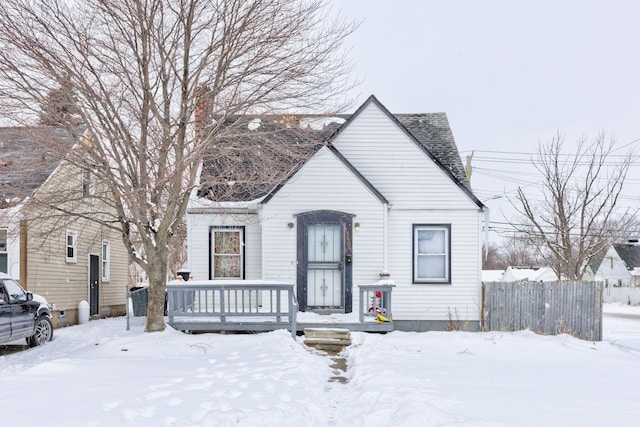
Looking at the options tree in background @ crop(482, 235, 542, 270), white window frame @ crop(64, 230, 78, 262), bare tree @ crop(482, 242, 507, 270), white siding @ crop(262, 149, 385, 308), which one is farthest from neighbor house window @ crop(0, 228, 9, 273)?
bare tree @ crop(482, 242, 507, 270)

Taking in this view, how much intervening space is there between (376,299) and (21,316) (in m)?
7.66

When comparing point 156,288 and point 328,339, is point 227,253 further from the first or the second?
point 328,339

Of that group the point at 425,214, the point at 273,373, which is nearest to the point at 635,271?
the point at 425,214

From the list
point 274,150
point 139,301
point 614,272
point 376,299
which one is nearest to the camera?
point 274,150

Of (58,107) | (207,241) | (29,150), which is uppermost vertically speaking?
(58,107)

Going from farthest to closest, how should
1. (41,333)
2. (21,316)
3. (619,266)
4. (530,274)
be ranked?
(619,266) < (530,274) < (41,333) < (21,316)

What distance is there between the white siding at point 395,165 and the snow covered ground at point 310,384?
163 inches

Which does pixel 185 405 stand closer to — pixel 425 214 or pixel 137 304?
pixel 425 214

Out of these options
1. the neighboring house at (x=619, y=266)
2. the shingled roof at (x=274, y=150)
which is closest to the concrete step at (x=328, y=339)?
the shingled roof at (x=274, y=150)

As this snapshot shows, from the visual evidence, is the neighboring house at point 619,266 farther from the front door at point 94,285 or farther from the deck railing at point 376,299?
the deck railing at point 376,299

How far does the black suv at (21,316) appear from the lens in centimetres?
1128

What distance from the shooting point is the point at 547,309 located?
15.0 metres

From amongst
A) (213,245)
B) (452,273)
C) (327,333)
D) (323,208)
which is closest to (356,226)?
(323,208)

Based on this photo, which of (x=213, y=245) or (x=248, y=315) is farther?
(x=213, y=245)
